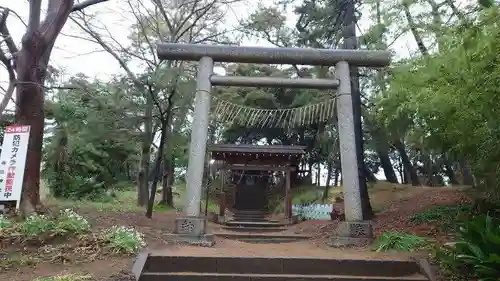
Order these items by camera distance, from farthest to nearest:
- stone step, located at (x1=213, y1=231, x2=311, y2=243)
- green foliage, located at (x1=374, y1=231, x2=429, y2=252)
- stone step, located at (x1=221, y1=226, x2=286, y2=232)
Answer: stone step, located at (x1=221, y1=226, x2=286, y2=232) → stone step, located at (x1=213, y1=231, x2=311, y2=243) → green foliage, located at (x1=374, y1=231, x2=429, y2=252)

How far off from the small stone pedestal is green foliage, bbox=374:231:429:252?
10.3 ft

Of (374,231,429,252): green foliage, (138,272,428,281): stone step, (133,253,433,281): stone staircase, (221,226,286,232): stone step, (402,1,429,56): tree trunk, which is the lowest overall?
(221,226,286,232): stone step

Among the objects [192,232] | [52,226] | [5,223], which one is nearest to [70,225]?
[52,226]

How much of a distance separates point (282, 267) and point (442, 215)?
4.72m

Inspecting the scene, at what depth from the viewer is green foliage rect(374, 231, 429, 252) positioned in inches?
267

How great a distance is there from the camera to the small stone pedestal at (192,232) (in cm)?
762

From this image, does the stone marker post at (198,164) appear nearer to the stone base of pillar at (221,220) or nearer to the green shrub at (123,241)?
the green shrub at (123,241)

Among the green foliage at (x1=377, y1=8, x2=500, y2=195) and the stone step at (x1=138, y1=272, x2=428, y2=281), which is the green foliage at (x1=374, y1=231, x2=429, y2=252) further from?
the green foliage at (x1=377, y1=8, x2=500, y2=195)

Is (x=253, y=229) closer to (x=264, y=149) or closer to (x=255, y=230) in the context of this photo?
(x=255, y=230)

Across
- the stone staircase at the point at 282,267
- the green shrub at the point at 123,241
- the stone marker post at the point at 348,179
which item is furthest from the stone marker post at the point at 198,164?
the stone marker post at the point at 348,179

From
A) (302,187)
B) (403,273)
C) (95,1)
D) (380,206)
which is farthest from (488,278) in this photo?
(302,187)

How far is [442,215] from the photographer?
8.90 meters

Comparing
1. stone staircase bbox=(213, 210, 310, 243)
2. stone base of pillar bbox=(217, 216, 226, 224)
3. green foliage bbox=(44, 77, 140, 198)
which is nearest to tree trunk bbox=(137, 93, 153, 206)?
green foliage bbox=(44, 77, 140, 198)

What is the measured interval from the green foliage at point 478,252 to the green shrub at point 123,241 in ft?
14.7
